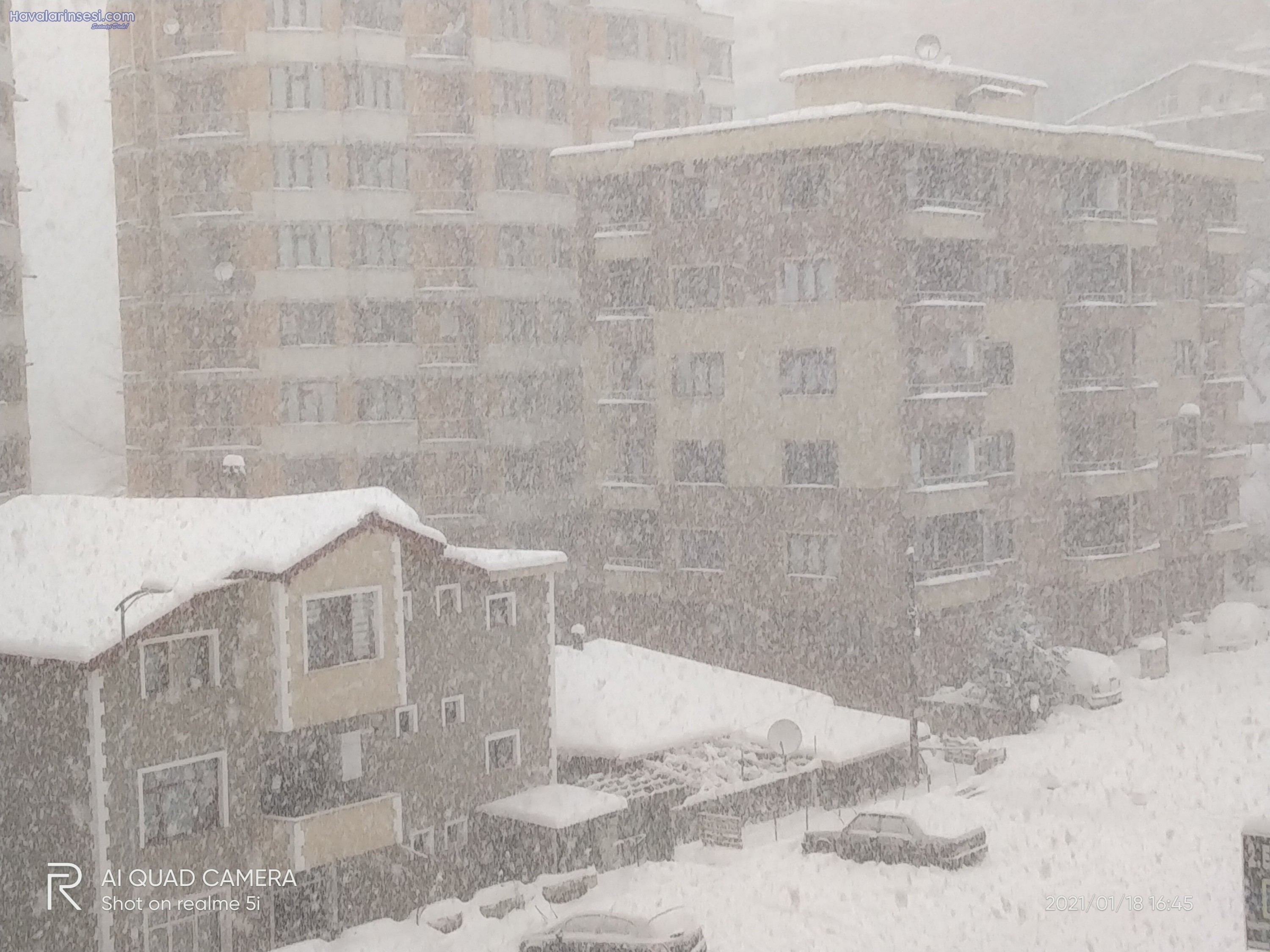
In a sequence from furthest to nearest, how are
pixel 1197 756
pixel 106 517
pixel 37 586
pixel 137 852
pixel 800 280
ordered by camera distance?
1. pixel 800 280
2. pixel 1197 756
3. pixel 106 517
4. pixel 37 586
5. pixel 137 852

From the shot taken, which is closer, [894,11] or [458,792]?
[458,792]

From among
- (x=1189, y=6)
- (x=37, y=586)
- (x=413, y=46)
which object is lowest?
(x=37, y=586)

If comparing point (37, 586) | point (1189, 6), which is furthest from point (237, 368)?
point (1189, 6)

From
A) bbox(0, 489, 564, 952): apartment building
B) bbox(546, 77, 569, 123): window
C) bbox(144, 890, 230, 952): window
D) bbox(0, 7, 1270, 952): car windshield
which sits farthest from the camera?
bbox(546, 77, 569, 123): window

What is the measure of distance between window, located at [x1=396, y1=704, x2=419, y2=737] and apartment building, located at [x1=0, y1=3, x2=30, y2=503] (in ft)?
55.8

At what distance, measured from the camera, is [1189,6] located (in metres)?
89.2

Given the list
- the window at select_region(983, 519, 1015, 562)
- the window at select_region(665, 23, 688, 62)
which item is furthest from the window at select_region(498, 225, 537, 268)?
the window at select_region(983, 519, 1015, 562)

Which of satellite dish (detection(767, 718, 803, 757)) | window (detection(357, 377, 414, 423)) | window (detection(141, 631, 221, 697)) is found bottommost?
satellite dish (detection(767, 718, 803, 757))

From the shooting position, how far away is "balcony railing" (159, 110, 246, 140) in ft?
162

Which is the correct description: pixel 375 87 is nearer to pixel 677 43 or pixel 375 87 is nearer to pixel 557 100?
pixel 557 100

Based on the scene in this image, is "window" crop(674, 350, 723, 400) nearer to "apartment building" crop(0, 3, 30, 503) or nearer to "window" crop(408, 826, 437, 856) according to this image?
"apartment building" crop(0, 3, 30, 503)

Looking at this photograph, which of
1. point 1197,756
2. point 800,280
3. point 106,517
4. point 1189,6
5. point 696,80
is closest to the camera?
point 106,517

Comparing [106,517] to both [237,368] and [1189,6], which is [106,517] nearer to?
[237,368]

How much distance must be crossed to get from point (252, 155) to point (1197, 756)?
115 feet
